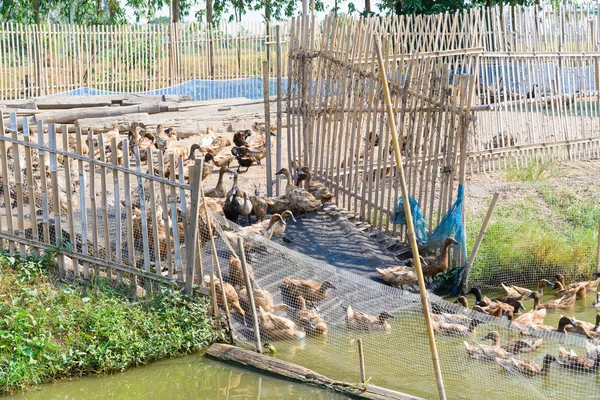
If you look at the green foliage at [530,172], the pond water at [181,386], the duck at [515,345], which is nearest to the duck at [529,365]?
the duck at [515,345]

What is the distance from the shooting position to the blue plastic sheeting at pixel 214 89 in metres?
22.8

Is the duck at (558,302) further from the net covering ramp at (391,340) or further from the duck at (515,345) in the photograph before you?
the duck at (515,345)

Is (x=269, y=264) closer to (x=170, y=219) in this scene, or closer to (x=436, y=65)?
(x=170, y=219)

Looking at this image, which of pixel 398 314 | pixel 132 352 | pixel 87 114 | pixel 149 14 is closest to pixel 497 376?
pixel 398 314

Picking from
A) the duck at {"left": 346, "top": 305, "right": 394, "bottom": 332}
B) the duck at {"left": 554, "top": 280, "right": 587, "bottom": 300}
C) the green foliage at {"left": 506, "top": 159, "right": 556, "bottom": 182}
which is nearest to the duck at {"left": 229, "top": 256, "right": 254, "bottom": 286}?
the duck at {"left": 346, "top": 305, "right": 394, "bottom": 332}

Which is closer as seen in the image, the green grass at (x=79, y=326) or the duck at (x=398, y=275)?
the green grass at (x=79, y=326)

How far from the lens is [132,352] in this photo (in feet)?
26.0

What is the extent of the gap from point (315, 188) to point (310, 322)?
357 cm

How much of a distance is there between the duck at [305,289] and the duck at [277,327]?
553 millimetres

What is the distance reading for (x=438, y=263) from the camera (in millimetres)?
10336

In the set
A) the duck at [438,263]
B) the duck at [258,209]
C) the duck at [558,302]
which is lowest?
the duck at [558,302]

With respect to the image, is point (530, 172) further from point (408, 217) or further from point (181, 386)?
point (408, 217)

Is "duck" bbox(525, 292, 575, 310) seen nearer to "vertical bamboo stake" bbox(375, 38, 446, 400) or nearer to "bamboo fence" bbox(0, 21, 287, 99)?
"vertical bamboo stake" bbox(375, 38, 446, 400)

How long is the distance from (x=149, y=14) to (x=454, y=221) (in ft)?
96.0
